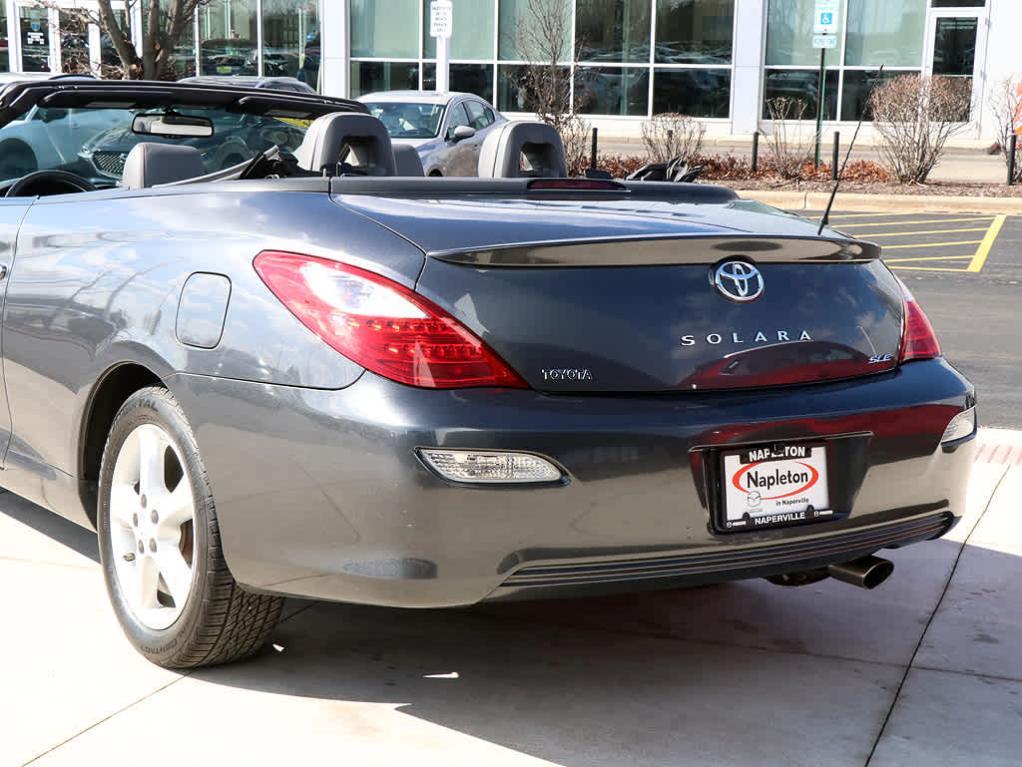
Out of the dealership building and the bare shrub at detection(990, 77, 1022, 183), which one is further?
the dealership building

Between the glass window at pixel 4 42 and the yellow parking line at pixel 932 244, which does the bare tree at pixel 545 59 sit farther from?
the glass window at pixel 4 42

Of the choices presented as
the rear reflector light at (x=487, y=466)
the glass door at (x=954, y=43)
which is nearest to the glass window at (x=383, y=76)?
the glass door at (x=954, y=43)

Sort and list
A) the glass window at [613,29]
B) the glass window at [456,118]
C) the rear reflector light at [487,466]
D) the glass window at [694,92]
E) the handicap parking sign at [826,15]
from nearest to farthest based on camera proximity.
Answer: the rear reflector light at [487,466], the glass window at [456,118], the handicap parking sign at [826,15], the glass window at [613,29], the glass window at [694,92]

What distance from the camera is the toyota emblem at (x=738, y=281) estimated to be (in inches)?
136

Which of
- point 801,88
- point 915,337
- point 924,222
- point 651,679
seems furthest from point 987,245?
point 801,88

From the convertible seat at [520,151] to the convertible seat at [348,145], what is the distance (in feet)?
1.09

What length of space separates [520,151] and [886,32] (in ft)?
93.2

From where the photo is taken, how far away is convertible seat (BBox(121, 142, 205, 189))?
449cm

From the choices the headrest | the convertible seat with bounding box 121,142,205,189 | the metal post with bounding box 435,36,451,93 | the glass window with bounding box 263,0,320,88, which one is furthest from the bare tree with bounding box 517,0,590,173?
the convertible seat with bounding box 121,142,205,189

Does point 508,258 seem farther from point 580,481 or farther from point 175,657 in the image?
point 175,657

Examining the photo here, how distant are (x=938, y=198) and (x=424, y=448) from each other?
57.1 ft

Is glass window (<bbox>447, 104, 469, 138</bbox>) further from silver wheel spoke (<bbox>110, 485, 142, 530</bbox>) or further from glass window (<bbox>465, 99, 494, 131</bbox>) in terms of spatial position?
silver wheel spoke (<bbox>110, 485, 142, 530</bbox>)

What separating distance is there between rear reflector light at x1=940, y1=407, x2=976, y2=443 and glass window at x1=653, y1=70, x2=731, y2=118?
29631mm

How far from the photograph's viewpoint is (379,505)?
316cm
